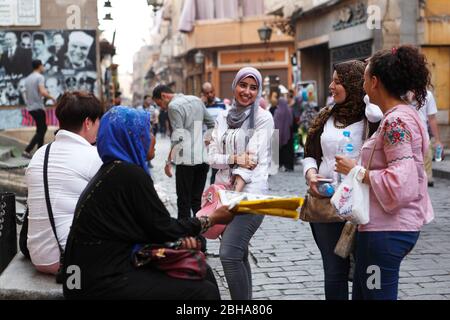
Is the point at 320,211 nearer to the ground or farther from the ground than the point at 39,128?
nearer to the ground

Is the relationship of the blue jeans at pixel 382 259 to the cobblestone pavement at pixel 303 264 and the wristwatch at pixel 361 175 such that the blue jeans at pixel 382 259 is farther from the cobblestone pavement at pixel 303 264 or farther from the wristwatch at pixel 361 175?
the cobblestone pavement at pixel 303 264

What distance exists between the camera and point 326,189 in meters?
4.22

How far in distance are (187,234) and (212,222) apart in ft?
0.70

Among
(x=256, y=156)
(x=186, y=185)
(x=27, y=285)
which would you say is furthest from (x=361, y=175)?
(x=186, y=185)

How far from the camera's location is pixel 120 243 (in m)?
3.52

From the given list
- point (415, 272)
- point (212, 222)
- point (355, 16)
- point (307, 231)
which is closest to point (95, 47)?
point (355, 16)

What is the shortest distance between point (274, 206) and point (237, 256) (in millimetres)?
1105

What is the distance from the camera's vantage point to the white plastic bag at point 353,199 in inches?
140

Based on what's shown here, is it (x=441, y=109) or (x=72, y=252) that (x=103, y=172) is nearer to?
(x=72, y=252)

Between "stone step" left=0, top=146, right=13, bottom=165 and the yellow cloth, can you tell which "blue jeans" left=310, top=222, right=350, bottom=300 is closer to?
the yellow cloth

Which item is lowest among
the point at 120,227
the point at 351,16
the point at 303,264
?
the point at 303,264

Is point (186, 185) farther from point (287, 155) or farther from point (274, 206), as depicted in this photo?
point (287, 155)

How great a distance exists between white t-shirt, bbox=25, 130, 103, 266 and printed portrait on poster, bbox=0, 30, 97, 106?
45.0 feet

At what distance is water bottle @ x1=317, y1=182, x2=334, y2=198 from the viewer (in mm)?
4215
